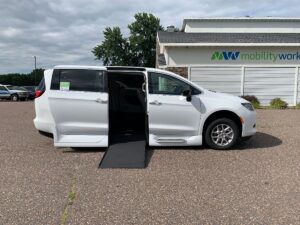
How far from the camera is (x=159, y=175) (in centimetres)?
589

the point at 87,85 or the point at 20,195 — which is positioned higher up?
the point at 87,85

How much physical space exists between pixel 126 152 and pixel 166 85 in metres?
1.67

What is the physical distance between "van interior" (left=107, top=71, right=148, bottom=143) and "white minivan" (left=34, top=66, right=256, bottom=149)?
1.79 feet

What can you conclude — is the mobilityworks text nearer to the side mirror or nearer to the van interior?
the van interior

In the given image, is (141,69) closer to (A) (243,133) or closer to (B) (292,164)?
(A) (243,133)

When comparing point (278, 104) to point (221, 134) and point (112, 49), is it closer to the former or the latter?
point (221, 134)

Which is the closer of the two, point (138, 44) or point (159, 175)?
point (159, 175)

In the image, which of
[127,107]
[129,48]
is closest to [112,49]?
[129,48]

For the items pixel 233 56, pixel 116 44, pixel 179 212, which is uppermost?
pixel 116 44

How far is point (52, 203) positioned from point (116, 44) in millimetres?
53298

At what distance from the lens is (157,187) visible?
531cm

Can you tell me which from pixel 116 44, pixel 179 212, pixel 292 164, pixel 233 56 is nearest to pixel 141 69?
pixel 292 164

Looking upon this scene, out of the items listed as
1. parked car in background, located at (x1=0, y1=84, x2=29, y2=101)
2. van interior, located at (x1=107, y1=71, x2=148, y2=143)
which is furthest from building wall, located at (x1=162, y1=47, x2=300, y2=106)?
parked car in background, located at (x1=0, y1=84, x2=29, y2=101)

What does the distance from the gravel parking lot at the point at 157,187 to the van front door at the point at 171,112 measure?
27 cm
